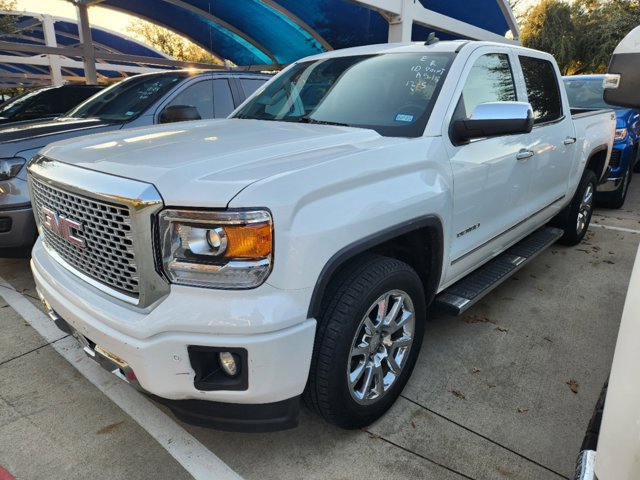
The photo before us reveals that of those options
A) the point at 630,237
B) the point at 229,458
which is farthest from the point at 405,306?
the point at 630,237

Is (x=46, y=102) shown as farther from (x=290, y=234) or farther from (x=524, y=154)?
(x=290, y=234)

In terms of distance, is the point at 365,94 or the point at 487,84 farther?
the point at 487,84

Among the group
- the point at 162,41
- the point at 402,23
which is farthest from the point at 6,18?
the point at 162,41

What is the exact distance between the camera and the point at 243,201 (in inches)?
64.7

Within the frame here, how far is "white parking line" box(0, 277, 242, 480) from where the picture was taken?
6.98 feet

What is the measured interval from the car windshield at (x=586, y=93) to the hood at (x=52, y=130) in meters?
6.97

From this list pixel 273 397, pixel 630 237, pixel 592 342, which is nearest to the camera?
pixel 273 397

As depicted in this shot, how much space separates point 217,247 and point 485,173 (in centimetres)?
181

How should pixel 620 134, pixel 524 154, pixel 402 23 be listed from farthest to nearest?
pixel 402 23 → pixel 620 134 → pixel 524 154

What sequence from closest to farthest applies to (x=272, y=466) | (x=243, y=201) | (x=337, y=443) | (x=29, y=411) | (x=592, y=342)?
(x=243, y=201) → (x=272, y=466) → (x=337, y=443) → (x=29, y=411) → (x=592, y=342)

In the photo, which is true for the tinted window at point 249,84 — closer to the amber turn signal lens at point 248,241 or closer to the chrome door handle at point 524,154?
the chrome door handle at point 524,154

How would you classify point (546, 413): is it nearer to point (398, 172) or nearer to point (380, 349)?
point (380, 349)

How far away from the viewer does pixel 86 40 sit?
12.4m

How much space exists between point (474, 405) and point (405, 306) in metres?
0.72
